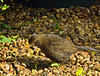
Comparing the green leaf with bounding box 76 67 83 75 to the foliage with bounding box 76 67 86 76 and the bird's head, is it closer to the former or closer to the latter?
the foliage with bounding box 76 67 86 76

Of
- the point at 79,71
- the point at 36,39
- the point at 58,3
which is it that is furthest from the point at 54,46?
the point at 58,3

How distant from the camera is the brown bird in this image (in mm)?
3277

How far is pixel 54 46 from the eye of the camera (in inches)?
132

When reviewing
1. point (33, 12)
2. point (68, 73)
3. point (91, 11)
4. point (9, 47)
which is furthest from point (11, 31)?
point (91, 11)

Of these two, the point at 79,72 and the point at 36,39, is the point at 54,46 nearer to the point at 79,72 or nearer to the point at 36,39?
the point at 36,39

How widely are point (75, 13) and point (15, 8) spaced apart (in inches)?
71.3

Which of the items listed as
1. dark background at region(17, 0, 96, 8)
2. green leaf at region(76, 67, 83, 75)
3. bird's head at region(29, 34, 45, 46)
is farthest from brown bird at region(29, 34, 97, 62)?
dark background at region(17, 0, 96, 8)

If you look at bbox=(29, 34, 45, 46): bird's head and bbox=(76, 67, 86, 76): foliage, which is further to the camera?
bbox=(76, 67, 86, 76): foliage

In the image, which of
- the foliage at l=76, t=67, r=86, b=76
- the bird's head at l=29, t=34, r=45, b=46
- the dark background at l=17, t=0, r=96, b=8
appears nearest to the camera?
the bird's head at l=29, t=34, r=45, b=46

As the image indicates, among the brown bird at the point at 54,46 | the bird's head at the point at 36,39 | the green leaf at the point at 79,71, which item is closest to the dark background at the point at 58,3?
the brown bird at the point at 54,46

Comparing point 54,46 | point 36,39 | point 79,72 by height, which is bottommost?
point 79,72

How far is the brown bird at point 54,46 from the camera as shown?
3277 mm

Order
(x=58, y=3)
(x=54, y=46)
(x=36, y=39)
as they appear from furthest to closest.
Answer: (x=58, y=3), (x=54, y=46), (x=36, y=39)

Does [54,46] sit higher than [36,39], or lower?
lower
